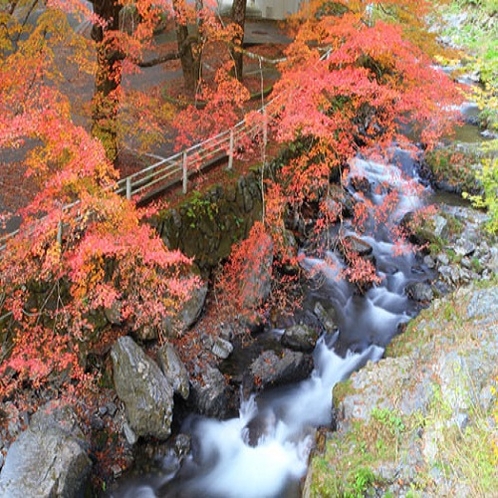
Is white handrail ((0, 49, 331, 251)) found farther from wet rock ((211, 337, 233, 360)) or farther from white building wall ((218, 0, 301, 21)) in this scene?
white building wall ((218, 0, 301, 21))

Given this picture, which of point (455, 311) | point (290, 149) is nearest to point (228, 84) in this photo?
point (290, 149)

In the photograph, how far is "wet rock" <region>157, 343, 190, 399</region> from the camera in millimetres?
10914

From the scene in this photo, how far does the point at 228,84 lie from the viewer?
16578mm

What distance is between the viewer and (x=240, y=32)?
1678 cm

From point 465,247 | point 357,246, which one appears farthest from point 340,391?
point 465,247

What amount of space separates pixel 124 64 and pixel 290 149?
6.05 m

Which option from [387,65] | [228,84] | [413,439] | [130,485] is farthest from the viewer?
[387,65]

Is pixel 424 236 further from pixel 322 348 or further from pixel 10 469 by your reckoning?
pixel 10 469

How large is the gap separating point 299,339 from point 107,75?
806 centimetres

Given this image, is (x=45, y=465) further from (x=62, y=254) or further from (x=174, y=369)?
(x=62, y=254)

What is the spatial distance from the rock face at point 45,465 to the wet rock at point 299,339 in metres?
5.53

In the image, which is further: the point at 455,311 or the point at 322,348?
the point at 322,348

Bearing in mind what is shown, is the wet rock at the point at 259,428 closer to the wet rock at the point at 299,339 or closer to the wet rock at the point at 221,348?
the wet rock at the point at 221,348

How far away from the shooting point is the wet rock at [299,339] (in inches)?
503
